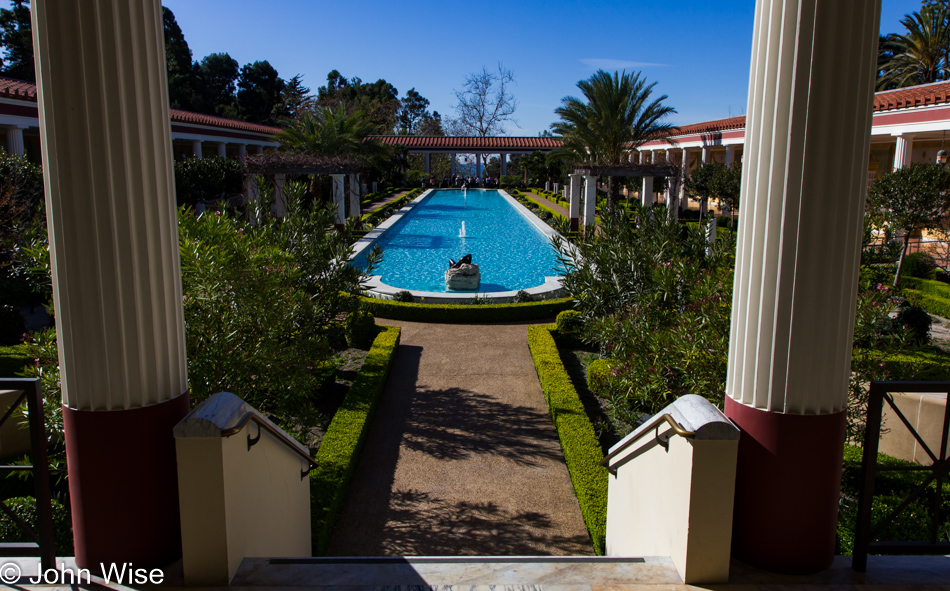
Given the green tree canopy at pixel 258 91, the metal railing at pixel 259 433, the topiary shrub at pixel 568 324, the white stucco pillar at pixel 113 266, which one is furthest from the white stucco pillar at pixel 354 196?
the green tree canopy at pixel 258 91

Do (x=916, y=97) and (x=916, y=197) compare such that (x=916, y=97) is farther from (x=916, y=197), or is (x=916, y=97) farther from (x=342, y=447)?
(x=342, y=447)

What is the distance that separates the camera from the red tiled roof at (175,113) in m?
14.3

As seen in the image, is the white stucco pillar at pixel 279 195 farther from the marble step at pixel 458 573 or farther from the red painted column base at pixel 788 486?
the red painted column base at pixel 788 486

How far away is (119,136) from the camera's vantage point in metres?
2.23

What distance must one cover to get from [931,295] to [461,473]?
1094cm

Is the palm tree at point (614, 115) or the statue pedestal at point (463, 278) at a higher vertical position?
the palm tree at point (614, 115)

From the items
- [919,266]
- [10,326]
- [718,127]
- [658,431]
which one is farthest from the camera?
[718,127]

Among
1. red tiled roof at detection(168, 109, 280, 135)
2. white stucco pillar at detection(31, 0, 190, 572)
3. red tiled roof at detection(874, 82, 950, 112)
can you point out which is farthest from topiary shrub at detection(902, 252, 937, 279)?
red tiled roof at detection(168, 109, 280, 135)

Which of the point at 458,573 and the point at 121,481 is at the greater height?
the point at 121,481

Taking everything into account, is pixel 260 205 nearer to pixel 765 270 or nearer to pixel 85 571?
pixel 85 571

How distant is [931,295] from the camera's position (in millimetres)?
11914

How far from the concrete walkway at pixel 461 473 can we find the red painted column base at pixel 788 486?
1.93 metres

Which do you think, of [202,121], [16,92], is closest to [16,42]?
[202,121]

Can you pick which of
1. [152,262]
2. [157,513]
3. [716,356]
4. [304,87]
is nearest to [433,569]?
[157,513]
